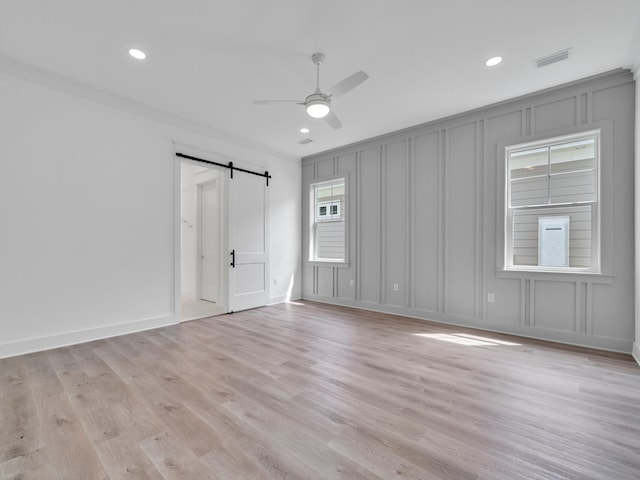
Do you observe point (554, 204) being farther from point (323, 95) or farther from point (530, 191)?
point (323, 95)

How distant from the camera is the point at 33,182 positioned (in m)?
3.20

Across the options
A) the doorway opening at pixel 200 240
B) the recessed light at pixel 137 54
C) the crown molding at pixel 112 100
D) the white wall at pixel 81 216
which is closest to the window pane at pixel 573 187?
the crown molding at pixel 112 100

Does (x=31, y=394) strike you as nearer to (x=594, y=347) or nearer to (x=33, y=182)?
(x=33, y=182)

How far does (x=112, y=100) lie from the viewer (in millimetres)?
3705

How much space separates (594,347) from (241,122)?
17.5ft

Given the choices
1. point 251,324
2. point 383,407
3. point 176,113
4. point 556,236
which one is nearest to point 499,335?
point 556,236

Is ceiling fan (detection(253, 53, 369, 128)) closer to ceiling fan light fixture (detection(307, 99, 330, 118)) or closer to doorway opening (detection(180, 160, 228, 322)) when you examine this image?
ceiling fan light fixture (detection(307, 99, 330, 118))

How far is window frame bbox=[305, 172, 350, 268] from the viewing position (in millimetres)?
5629

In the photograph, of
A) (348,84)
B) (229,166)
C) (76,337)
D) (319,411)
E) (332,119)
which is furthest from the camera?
(229,166)

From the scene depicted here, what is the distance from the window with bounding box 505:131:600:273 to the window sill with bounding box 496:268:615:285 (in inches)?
3.1

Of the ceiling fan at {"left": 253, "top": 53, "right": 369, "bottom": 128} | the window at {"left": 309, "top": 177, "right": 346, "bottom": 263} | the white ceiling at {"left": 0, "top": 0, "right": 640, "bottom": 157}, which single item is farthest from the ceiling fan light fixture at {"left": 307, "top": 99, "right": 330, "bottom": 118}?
the window at {"left": 309, "top": 177, "right": 346, "bottom": 263}

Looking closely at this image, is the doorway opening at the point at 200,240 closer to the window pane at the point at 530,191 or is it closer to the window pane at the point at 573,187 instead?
the window pane at the point at 530,191

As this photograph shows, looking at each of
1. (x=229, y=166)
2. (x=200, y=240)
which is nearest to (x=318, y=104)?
(x=229, y=166)

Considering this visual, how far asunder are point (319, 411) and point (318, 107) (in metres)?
2.54
